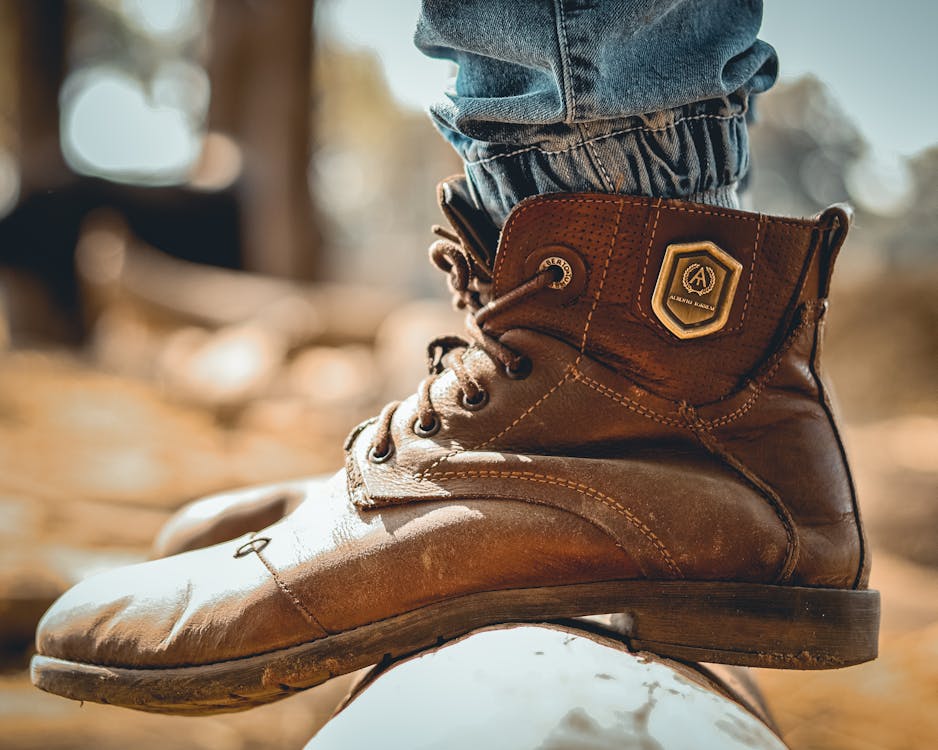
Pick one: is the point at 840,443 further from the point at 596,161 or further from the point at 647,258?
the point at 596,161

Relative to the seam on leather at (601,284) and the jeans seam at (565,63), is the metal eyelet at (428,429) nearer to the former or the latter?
the seam on leather at (601,284)

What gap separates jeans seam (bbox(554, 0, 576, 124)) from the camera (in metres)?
0.75

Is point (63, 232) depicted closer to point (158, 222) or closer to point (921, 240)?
point (158, 222)

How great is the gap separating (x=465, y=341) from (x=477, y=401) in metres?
0.12

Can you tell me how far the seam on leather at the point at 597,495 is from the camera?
0.76 metres

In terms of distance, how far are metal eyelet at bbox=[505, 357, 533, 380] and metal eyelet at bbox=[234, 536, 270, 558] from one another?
13.1 inches

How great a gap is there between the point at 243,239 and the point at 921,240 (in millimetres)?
6672

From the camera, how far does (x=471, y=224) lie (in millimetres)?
850

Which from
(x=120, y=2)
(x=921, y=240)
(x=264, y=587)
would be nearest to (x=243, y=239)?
(x=921, y=240)

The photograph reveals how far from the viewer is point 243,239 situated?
7.90 meters

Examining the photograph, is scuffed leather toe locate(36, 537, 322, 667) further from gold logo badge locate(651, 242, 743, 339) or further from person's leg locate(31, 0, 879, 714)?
gold logo badge locate(651, 242, 743, 339)

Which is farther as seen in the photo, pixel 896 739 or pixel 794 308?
pixel 896 739

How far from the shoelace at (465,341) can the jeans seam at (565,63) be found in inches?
6.3

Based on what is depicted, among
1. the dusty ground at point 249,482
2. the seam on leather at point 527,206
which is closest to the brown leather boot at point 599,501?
the seam on leather at point 527,206
